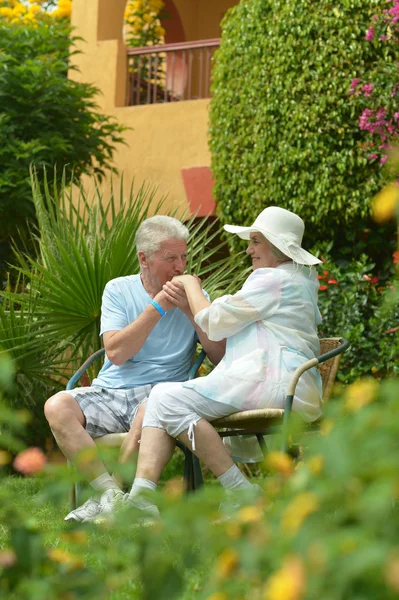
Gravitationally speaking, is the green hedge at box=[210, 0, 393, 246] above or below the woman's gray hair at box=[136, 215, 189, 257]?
above

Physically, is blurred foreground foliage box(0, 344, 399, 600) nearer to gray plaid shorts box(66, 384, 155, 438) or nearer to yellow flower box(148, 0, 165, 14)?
gray plaid shorts box(66, 384, 155, 438)

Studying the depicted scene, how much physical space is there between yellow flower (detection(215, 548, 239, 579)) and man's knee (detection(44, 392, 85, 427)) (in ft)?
9.07

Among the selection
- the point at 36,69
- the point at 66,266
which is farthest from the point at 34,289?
the point at 36,69

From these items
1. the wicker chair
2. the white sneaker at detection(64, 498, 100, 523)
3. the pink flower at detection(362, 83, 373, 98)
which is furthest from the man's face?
the pink flower at detection(362, 83, 373, 98)

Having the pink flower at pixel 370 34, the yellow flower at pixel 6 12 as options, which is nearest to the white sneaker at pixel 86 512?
the pink flower at pixel 370 34

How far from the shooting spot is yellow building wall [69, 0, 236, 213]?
9742 millimetres

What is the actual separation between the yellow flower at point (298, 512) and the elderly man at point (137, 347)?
2.69 meters

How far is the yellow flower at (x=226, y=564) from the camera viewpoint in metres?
1.00

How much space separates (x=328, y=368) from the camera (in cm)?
393

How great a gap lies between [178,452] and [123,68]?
5263mm

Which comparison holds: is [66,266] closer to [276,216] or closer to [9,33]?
[276,216]

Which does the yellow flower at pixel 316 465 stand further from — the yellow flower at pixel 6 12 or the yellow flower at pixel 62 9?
the yellow flower at pixel 62 9

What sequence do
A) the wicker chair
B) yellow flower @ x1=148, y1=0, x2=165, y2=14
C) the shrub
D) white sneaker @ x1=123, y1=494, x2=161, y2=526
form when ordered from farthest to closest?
yellow flower @ x1=148, y1=0, x2=165, y2=14 → the shrub → the wicker chair → white sneaker @ x1=123, y1=494, x2=161, y2=526

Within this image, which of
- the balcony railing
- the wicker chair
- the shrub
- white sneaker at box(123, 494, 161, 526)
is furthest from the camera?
the balcony railing
